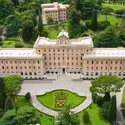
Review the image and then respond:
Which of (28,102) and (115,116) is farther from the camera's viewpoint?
(28,102)

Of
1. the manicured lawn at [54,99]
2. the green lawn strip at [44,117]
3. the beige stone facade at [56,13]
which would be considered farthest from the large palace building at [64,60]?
the beige stone facade at [56,13]

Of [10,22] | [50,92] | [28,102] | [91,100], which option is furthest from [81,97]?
[10,22]

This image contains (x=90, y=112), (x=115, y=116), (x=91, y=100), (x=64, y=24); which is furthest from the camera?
(x=64, y=24)

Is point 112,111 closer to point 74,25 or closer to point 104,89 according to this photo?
point 104,89

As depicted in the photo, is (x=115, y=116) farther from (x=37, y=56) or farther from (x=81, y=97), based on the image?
(x=37, y=56)

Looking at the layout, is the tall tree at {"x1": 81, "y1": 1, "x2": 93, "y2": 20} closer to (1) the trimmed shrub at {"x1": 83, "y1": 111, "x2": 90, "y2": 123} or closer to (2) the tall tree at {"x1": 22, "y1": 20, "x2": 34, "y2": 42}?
(2) the tall tree at {"x1": 22, "y1": 20, "x2": 34, "y2": 42}

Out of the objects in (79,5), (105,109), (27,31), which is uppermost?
(79,5)

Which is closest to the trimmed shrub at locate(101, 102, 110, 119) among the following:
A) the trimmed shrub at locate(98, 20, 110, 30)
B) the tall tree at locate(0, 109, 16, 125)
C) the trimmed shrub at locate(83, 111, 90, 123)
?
the trimmed shrub at locate(83, 111, 90, 123)

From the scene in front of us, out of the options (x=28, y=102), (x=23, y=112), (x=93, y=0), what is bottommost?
(x=28, y=102)

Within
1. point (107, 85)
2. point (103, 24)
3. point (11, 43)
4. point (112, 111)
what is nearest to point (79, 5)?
point (103, 24)
